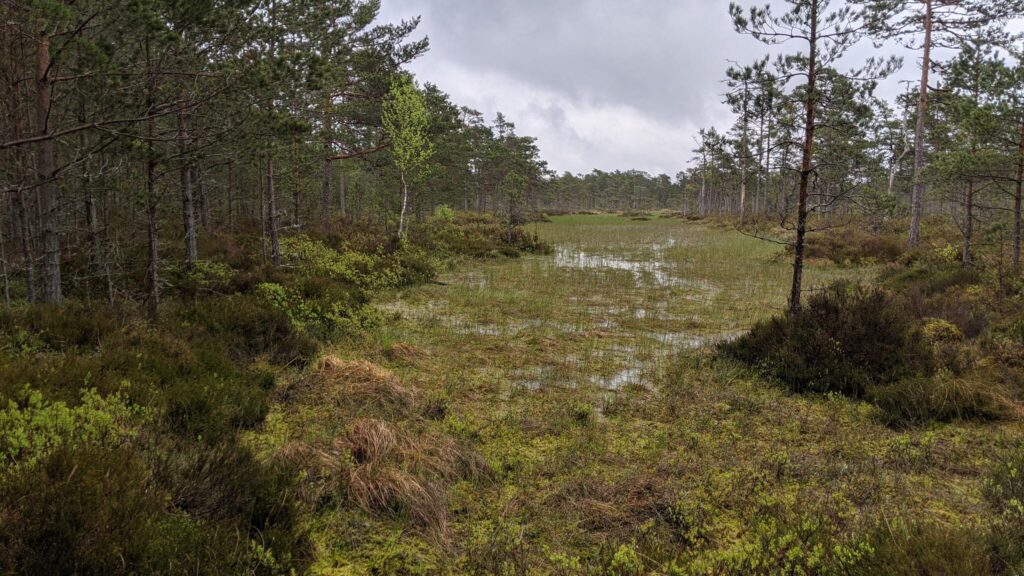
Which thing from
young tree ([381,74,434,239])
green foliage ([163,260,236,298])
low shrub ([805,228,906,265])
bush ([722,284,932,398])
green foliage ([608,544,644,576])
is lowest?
green foliage ([608,544,644,576])

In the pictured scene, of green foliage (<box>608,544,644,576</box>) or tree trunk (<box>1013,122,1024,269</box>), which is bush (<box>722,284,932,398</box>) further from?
tree trunk (<box>1013,122,1024,269</box>)

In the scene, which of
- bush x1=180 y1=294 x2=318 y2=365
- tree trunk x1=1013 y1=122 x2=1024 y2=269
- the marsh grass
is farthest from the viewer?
tree trunk x1=1013 y1=122 x2=1024 y2=269

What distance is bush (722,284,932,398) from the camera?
676cm

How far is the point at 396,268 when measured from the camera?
15.8 meters

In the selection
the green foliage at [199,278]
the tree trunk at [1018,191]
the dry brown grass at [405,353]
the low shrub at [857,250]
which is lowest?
the dry brown grass at [405,353]

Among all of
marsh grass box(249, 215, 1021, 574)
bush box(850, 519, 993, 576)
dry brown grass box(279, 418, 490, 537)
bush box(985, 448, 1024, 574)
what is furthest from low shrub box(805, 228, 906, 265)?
dry brown grass box(279, 418, 490, 537)

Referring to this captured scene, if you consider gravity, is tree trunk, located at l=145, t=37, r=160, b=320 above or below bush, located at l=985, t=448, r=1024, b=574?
above

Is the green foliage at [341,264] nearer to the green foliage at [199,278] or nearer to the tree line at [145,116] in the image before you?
the tree line at [145,116]

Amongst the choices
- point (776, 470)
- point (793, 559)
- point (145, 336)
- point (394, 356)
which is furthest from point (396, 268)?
point (793, 559)

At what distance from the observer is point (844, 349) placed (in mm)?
7121

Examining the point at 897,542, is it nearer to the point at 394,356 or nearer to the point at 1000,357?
the point at 1000,357

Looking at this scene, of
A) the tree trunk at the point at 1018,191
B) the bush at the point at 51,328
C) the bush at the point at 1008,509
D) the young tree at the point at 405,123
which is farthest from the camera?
the young tree at the point at 405,123

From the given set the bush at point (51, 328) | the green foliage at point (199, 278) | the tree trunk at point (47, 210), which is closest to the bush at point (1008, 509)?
the bush at point (51, 328)

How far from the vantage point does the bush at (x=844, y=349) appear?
22.2 feet
